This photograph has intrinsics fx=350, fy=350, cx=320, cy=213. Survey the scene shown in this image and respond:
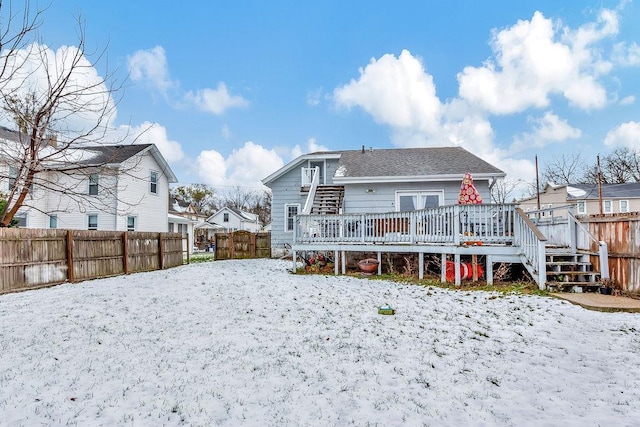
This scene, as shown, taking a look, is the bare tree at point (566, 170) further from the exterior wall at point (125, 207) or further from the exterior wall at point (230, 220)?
the exterior wall at point (125, 207)

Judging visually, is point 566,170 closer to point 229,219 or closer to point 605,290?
point 605,290

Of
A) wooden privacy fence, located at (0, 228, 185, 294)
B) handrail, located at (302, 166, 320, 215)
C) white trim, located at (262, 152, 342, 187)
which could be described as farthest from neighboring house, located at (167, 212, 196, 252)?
handrail, located at (302, 166, 320, 215)

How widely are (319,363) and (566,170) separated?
150ft

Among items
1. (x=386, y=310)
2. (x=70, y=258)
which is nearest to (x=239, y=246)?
(x=70, y=258)

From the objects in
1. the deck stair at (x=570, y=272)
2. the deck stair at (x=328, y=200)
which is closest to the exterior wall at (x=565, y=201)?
the deck stair at (x=328, y=200)

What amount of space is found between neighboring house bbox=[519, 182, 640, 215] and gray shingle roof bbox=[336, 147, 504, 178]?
1925 centimetres

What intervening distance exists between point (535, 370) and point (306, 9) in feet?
39.3

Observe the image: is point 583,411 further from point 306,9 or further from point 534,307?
point 306,9

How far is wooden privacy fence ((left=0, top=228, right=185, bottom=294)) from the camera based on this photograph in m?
8.07

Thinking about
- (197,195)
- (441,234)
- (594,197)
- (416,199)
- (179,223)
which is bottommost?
(441,234)

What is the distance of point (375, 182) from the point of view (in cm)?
1373

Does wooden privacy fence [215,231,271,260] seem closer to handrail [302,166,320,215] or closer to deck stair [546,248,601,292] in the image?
handrail [302,166,320,215]

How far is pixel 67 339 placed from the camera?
4.27 m

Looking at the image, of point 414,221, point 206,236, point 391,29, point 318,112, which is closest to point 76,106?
point 414,221
